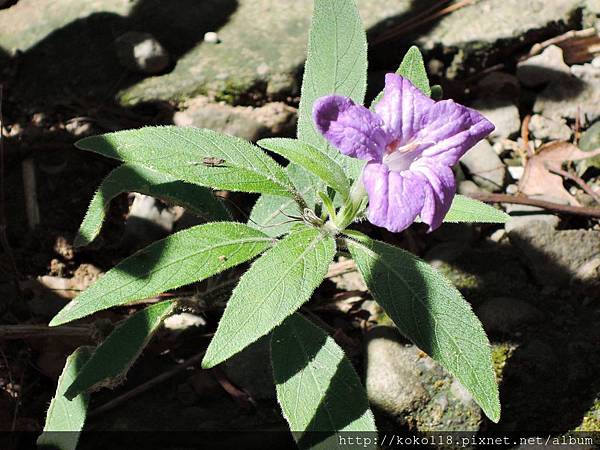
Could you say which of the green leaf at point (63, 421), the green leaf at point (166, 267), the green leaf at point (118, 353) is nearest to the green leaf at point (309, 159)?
the green leaf at point (166, 267)

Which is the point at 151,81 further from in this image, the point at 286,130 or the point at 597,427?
the point at 597,427

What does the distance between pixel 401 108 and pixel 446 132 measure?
149mm

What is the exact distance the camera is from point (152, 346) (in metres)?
2.99

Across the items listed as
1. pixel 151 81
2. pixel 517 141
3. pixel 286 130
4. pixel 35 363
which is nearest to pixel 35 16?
pixel 151 81

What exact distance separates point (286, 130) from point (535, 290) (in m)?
1.39

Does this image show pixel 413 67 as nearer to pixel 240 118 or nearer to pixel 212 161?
pixel 212 161

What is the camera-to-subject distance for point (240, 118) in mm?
3428

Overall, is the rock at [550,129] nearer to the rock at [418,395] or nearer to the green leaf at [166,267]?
the rock at [418,395]

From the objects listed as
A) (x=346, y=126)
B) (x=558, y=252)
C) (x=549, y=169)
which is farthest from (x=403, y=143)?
(x=549, y=169)

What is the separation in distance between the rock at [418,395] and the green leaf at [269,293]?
32.0 inches

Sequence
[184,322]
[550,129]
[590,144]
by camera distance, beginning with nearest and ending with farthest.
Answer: [184,322], [590,144], [550,129]

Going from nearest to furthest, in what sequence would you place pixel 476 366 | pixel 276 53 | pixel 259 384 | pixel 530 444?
1. pixel 476 366
2. pixel 530 444
3. pixel 259 384
4. pixel 276 53

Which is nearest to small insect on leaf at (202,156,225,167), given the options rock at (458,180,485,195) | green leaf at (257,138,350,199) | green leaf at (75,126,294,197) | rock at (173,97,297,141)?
green leaf at (75,126,294,197)

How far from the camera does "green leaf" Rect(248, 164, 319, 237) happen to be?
2.62 meters
